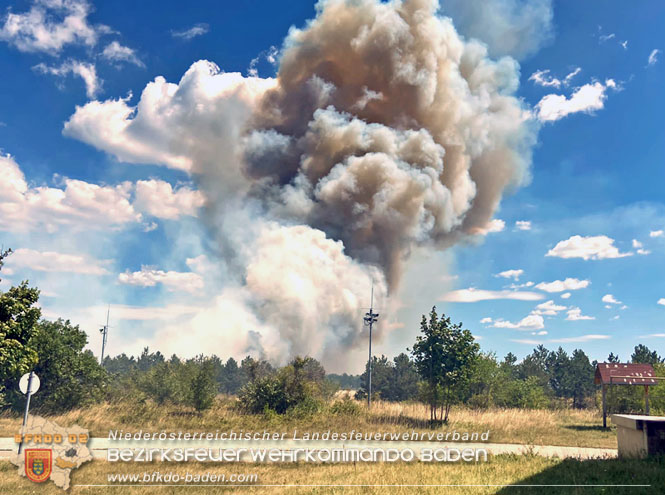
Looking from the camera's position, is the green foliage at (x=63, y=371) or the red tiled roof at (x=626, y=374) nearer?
the red tiled roof at (x=626, y=374)

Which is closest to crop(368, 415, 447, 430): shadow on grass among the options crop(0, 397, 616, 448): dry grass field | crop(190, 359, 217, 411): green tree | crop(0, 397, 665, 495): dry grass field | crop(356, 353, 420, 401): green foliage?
crop(0, 397, 616, 448): dry grass field

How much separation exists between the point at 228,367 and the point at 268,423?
100 m

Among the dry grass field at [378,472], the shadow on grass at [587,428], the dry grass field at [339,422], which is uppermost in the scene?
the dry grass field at [378,472]

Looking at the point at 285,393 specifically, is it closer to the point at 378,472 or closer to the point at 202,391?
the point at 202,391

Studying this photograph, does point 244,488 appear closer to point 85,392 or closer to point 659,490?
point 659,490

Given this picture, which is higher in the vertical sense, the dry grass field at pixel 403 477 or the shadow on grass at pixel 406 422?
the dry grass field at pixel 403 477

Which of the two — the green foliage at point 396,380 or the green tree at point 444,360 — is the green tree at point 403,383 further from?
the green tree at point 444,360

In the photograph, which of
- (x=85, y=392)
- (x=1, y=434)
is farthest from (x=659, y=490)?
(x=85, y=392)

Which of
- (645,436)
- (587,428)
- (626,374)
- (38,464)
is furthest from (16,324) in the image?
(626,374)

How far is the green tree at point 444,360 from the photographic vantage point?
92.7 ft

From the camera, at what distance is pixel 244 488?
13.5m

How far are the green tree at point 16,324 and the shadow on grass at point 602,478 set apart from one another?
17.9 meters

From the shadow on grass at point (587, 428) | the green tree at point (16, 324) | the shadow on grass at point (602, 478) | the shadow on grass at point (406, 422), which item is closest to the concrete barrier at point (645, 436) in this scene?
the shadow on grass at point (602, 478)

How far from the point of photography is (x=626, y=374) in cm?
2844
